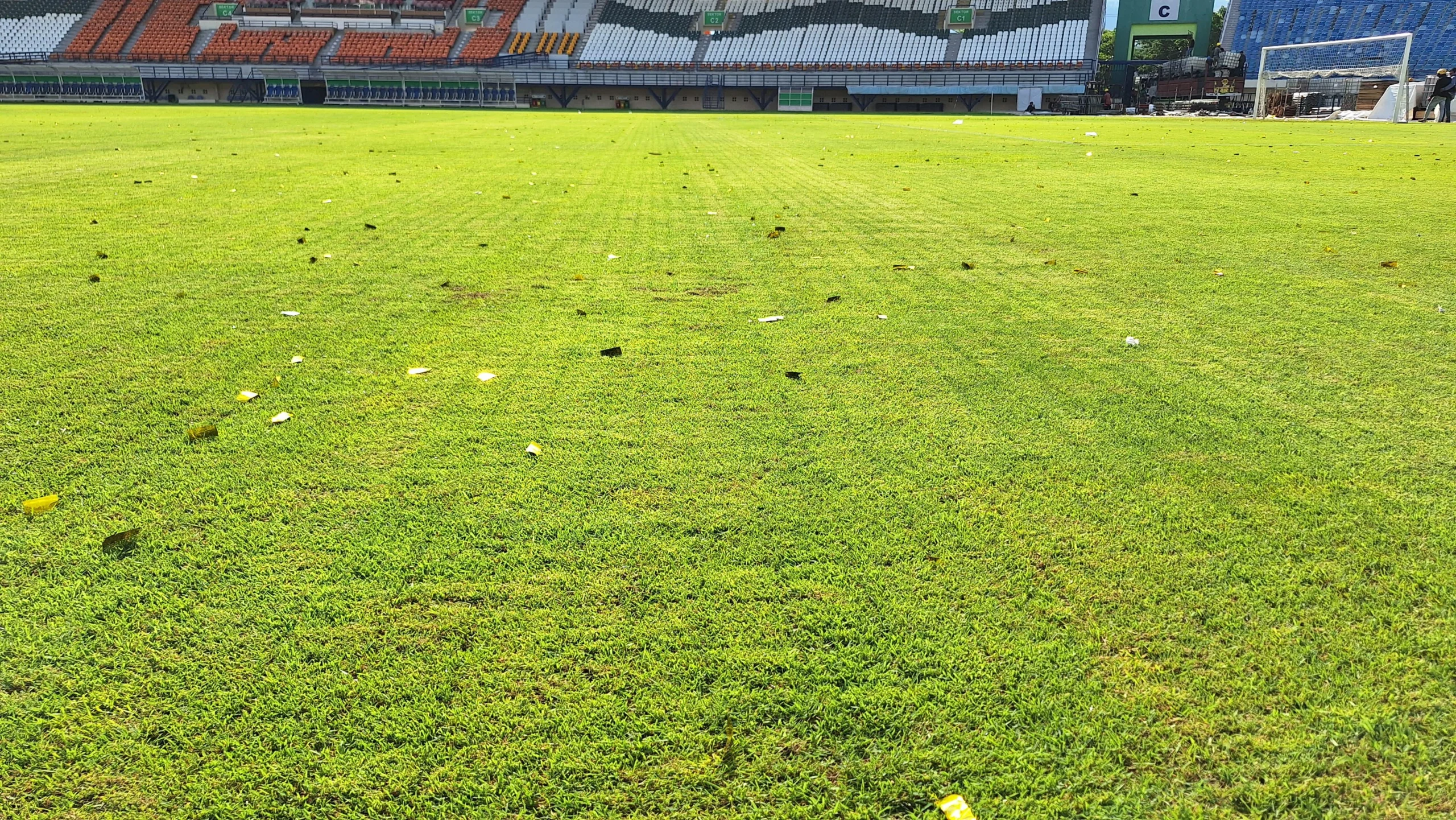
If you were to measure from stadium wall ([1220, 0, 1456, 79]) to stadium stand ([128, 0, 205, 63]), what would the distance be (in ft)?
191

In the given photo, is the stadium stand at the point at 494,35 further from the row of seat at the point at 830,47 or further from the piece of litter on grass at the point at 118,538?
the piece of litter on grass at the point at 118,538

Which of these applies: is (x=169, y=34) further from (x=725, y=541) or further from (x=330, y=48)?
(x=725, y=541)

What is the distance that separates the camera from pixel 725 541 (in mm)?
2119

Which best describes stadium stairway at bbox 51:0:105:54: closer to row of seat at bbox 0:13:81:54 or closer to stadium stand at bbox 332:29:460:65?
row of seat at bbox 0:13:81:54

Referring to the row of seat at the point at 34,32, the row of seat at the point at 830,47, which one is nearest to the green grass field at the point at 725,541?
the row of seat at the point at 830,47

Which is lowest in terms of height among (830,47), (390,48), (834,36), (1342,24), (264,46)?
(264,46)

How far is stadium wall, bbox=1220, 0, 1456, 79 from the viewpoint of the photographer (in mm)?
41125

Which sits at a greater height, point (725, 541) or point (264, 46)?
point (264, 46)

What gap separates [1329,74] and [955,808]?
126ft

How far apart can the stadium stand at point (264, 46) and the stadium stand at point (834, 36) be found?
49.8 ft

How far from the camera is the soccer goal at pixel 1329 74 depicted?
28156mm

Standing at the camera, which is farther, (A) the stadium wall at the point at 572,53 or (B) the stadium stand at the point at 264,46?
(B) the stadium stand at the point at 264,46

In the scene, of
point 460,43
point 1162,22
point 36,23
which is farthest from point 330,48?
point 1162,22

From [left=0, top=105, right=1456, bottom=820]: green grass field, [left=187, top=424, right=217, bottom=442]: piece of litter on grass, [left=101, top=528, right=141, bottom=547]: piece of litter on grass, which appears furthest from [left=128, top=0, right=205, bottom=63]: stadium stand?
[left=101, top=528, right=141, bottom=547]: piece of litter on grass
